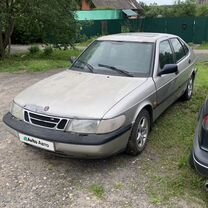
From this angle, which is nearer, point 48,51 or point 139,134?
point 139,134

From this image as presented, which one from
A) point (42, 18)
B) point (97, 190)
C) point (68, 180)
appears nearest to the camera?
point (97, 190)

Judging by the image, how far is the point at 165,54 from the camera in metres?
5.25

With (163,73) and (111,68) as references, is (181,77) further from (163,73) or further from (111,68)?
(111,68)

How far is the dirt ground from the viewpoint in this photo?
129 inches

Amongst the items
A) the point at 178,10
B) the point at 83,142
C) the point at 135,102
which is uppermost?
the point at 178,10

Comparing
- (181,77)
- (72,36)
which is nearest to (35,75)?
(72,36)

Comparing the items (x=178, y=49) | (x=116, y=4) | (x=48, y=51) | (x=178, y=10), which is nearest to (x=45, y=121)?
(x=178, y=49)

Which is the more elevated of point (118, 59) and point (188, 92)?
point (118, 59)

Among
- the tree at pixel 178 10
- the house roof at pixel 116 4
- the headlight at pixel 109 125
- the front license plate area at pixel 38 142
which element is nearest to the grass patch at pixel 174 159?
the headlight at pixel 109 125

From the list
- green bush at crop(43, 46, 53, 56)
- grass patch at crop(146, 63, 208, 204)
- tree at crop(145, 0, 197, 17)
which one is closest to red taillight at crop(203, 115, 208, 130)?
grass patch at crop(146, 63, 208, 204)

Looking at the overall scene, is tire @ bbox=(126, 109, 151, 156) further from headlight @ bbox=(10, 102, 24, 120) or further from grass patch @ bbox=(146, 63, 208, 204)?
headlight @ bbox=(10, 102, 24, 120)

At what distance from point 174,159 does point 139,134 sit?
0.56 metres

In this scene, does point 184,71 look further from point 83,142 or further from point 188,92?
point 83,142

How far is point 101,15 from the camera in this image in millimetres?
31203
